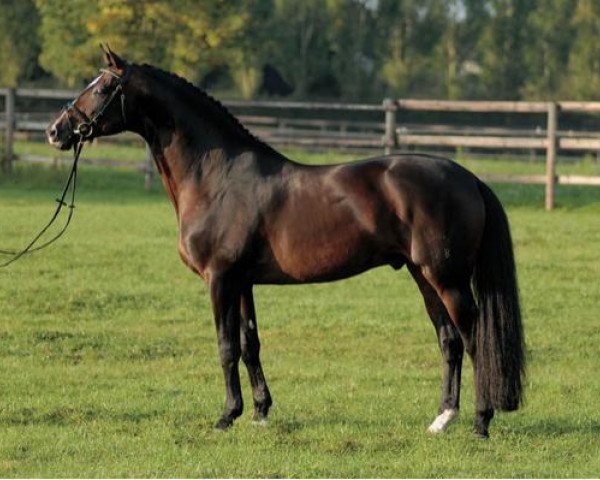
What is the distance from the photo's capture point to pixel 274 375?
34.5 feet

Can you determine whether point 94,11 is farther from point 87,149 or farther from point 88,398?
point 88,398

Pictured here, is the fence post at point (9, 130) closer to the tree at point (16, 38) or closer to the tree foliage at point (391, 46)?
the tree foliage at point (391, 46)

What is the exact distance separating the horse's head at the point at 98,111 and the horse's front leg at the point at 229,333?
1.09 meters

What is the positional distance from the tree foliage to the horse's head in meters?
40.5

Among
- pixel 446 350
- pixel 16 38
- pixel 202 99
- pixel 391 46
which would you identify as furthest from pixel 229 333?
pixel 391 46

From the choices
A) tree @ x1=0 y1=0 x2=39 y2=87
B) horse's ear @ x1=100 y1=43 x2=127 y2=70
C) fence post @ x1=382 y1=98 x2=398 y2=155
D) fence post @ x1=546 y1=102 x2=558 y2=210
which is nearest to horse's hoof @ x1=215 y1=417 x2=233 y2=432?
horse's ear @ x1=100 y1=43 x2=127 y2=70

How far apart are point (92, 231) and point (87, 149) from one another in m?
20.2

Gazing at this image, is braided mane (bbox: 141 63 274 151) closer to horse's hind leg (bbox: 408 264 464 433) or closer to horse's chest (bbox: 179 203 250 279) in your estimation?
horse's chest (bbox: 179 203 250 279)

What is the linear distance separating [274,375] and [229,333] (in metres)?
1.97

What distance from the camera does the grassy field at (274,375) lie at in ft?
25.3

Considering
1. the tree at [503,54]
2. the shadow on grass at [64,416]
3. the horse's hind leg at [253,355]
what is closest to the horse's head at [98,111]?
the horse's hind leg at [253,355]

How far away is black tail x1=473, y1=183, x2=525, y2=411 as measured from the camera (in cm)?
834

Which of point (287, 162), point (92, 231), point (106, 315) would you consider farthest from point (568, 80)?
point (287, 162)

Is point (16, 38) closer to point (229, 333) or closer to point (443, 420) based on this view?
point (229, 333)
